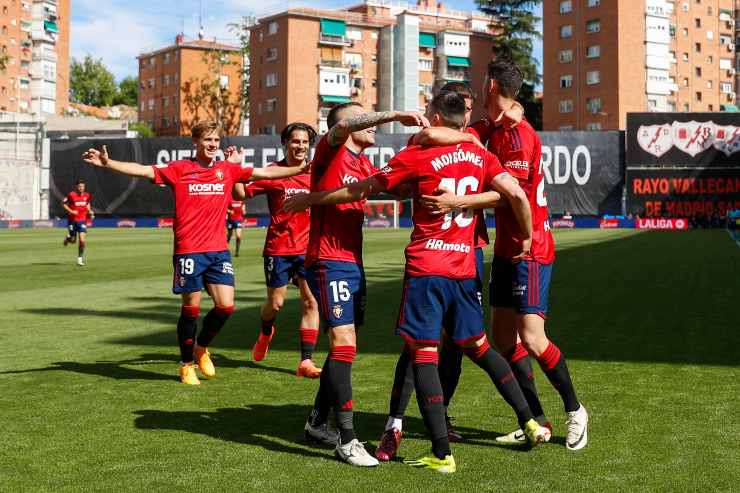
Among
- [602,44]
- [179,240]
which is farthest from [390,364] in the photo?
[602,44]

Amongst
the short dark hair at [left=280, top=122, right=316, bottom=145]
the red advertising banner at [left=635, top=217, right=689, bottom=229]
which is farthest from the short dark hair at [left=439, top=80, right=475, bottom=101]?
the red advertising banner at [left=635, top=217, right=689, bottom=229]

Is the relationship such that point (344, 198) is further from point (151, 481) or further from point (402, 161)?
point (151, 481)

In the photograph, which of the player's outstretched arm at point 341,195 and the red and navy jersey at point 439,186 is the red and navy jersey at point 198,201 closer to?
the player's outstretched arm at point 341,195

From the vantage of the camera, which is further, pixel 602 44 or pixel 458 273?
pixel 602 44

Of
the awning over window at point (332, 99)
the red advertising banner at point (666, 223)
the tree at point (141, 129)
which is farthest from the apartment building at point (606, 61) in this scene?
the tree at point (141, 129)

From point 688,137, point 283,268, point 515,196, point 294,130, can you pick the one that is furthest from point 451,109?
point 688,137

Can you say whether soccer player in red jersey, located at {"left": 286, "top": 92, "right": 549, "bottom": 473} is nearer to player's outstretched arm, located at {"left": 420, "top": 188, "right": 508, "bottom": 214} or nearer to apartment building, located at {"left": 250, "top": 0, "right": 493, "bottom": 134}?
player's outstretched arm, located at {"left": 420, "top": 188, "right": 508, "bottom": 214}

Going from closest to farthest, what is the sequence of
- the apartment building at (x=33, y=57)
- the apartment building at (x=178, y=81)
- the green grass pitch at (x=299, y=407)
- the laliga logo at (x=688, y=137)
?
the green grass pitch at (x=299, y=407)
the laliga logo at (x=688, y=137)
the apartment building at (x=33, y=57)
the apartment building at (x=178, y=81)

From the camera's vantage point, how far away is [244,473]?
4.72 metres

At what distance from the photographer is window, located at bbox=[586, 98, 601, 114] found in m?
84.9

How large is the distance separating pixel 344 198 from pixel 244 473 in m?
1.57

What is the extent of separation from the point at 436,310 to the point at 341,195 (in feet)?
2.68

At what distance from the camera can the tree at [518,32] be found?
8538 cm

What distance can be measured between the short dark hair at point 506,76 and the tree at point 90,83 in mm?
137195
